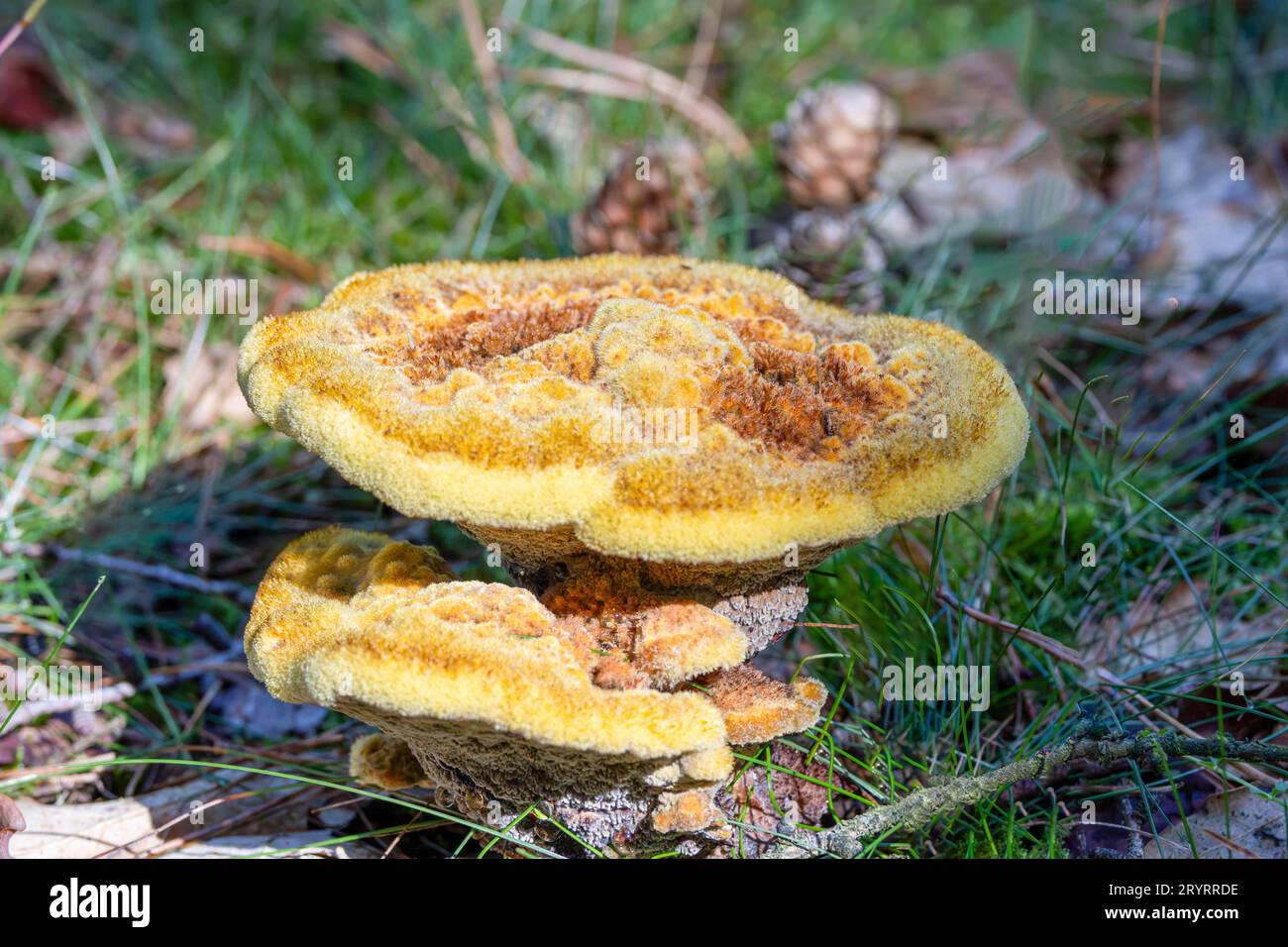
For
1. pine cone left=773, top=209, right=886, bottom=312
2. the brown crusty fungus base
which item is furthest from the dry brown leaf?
pine cone left=773, top=209, right=886, bottom=312

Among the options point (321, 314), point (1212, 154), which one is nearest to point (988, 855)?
point (321, 314)

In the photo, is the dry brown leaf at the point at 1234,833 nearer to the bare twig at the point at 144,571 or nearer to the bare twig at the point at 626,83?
the bare twig at the point at 144,571

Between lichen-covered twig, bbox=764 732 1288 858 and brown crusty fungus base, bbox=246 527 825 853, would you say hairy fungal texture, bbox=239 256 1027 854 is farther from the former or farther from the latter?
lichen-covered twig, bbox=764 732 1288 858

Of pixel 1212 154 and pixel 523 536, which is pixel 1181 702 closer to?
pixel 523 536

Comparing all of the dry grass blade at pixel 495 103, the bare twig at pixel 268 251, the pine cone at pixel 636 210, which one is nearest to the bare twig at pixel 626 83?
the dry grass blade at pixel 495 103

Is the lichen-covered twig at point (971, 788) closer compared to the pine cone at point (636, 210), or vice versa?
the lichen-covered twig at point (971, 788)

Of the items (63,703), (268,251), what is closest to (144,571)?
(63,703)
